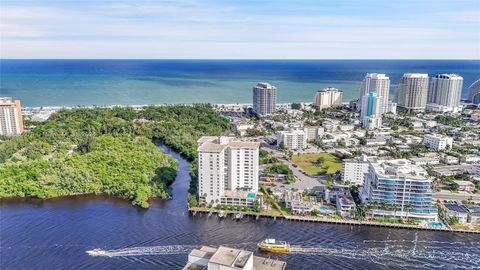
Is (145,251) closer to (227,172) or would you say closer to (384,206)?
(227,172)

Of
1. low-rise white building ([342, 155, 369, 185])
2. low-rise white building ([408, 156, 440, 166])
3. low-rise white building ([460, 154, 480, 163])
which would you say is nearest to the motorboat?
low-rise white building ([342, 155, 369, 185])

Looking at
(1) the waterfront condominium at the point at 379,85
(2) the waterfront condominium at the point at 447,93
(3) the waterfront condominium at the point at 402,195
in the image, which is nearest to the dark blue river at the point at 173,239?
(3) the waterfront condominium at the point at 402,195

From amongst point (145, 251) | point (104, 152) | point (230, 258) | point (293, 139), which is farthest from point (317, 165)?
point (230, 258)

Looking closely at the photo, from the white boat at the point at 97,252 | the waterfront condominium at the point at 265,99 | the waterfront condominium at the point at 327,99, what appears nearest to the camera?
the white boat at the point at 97,252

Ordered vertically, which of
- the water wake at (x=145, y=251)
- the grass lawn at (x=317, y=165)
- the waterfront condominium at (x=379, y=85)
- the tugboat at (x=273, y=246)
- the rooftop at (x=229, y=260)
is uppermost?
the waterfront condominium at (x=379, y=85)

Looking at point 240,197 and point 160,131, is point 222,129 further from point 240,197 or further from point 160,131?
point 240,197

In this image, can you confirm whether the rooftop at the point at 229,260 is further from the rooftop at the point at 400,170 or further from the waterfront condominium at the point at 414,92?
the waterfront condominium at the point at 414,92

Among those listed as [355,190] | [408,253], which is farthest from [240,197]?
[408,253]
